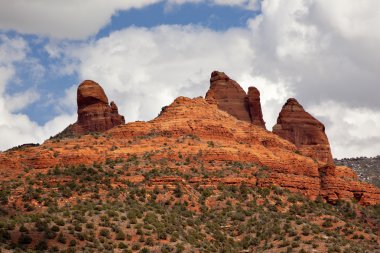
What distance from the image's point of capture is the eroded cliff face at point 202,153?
95.8 meters

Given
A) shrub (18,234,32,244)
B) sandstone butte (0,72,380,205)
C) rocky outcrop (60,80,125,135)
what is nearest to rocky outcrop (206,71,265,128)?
sandstone butte (0,72,380,205)

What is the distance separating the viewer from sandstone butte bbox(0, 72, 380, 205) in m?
95.8

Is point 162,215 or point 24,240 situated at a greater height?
point 162,215

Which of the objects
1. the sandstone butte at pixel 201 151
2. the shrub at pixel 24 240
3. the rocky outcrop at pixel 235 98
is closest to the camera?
the shrub at pixel 24 240

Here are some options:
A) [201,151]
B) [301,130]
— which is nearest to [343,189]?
[201,151]

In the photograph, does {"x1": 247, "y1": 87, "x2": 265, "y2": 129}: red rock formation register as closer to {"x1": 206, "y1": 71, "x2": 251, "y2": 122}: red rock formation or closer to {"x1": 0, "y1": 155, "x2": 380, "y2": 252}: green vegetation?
{"x1": 206, "y1": 71, "x2": 251, "y2": 122}: red rock formation

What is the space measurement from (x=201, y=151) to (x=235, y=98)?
28.6m

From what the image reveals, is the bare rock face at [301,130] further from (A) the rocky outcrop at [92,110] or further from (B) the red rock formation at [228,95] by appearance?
(A) the rocky outcrop at [92,110]

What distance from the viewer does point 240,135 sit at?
358 feet

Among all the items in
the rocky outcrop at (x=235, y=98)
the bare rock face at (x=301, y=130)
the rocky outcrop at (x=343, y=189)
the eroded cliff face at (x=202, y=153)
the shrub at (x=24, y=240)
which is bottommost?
the shrub at (x=24, y=240)

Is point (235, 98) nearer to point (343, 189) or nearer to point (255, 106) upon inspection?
point (255, 106)

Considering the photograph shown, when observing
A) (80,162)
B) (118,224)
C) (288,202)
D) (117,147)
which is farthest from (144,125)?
(118,224)

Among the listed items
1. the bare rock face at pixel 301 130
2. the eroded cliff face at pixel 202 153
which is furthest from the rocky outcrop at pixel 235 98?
the eroded cliff face at pixel 202 153

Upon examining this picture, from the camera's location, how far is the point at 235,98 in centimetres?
12875
